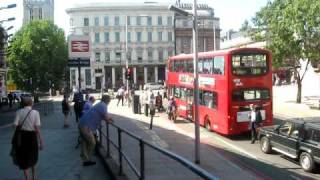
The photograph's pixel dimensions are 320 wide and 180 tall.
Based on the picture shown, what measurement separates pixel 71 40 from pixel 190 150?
5817mm

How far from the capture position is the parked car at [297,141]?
57.1 feet

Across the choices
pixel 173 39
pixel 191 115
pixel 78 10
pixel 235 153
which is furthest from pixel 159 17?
pixel 235 153

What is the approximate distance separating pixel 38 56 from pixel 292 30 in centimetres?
5986

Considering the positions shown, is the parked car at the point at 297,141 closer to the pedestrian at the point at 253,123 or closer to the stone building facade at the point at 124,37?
the pedestrian at the point at 253,123

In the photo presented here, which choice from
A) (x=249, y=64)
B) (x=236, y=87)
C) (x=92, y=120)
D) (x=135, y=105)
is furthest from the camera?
(x=135, y=105)

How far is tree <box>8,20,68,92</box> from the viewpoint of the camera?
9175 centimetres

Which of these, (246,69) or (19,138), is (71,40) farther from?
(19,138)

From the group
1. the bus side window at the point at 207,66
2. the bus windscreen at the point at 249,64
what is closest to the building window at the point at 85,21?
the bus side window at the point at 207,66

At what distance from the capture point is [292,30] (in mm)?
41219

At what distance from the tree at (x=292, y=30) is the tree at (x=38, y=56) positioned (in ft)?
173

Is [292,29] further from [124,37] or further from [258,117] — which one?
[124,37]

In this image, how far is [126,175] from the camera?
957cm

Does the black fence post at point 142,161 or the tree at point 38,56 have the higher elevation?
the tree at point 38,56

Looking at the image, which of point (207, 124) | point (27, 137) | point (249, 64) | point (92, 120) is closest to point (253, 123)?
point (249, 64)
